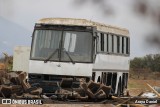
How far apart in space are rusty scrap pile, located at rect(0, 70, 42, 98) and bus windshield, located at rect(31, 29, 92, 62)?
304 inches

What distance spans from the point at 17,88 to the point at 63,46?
9.03 m

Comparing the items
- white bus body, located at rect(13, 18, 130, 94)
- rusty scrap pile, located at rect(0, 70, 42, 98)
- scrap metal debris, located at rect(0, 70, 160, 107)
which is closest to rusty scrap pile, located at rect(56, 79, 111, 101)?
scrap metal debris, located at rect(0, 70, 160, 107)

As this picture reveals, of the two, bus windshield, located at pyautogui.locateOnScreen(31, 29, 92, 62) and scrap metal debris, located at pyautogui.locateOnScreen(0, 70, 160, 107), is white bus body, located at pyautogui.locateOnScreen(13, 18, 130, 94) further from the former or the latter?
scrap metal debris, located at pyautogui.locateOnScreen(0, 70, 160, 107)

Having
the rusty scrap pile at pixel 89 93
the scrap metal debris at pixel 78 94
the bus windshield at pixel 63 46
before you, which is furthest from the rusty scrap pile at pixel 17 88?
the bus windshield at pixel 63 46

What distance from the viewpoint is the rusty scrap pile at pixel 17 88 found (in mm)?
12227

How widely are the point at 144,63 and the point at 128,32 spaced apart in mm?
56539

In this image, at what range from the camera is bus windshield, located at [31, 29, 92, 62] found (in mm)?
21641

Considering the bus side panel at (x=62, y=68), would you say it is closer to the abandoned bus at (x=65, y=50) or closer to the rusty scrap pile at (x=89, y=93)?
the abandoned bus at (x=65, y=50)

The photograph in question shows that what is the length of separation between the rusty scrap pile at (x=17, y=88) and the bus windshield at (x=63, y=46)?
7732 mm

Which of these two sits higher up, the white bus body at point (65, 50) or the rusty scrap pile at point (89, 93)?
the white bus body at point (65, 50)

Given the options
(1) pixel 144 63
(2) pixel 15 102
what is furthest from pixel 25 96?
(1) pixel 144 63

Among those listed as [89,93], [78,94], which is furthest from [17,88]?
[89,93]

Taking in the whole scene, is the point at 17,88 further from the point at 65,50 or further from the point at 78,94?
the point at 65,50

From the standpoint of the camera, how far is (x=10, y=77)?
13938 millimetres
